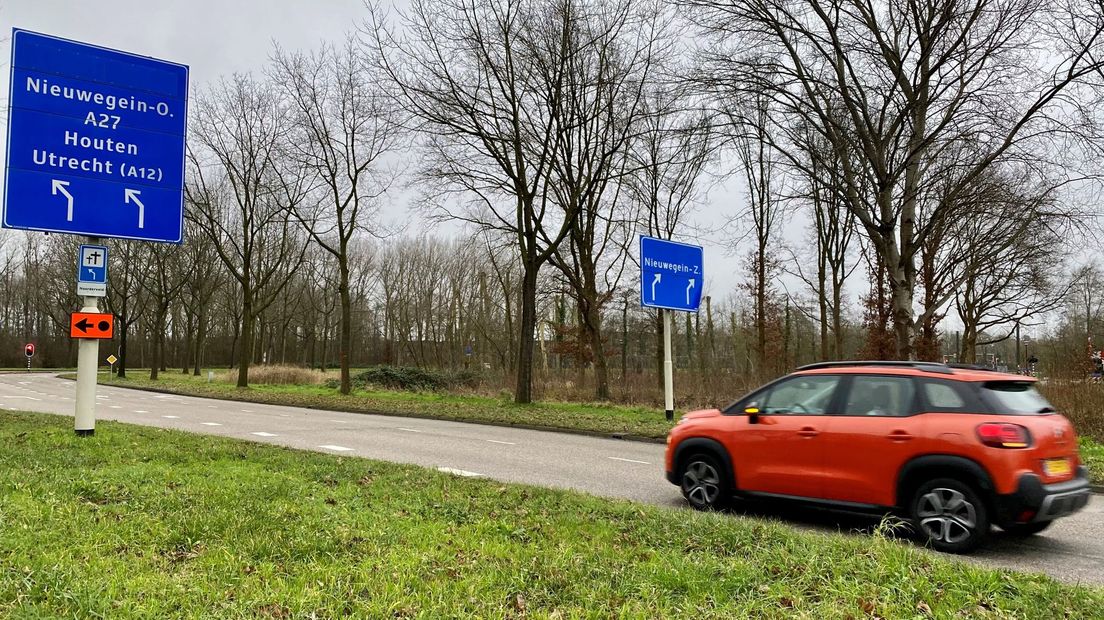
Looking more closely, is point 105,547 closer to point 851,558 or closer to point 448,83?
point 851,558

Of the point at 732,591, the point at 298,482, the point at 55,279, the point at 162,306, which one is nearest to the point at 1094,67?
the point at 732,591

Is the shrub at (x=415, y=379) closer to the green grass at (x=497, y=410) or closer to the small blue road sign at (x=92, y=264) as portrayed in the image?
the green grass at (x=497, y=410)

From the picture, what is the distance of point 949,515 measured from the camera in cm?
609

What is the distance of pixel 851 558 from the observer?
16.1 ft

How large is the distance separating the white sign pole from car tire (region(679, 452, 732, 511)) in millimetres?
9034

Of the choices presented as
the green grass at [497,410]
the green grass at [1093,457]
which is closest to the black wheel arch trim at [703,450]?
the green grass at [1093,457]

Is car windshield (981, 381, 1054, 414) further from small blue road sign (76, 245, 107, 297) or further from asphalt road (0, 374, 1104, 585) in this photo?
small blue road sign (76, 245, 107, 297)

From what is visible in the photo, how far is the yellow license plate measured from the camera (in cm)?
589

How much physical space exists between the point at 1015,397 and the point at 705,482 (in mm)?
3006

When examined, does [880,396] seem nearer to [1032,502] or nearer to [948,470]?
[948,470]

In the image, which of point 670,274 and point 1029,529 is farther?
point 670,274

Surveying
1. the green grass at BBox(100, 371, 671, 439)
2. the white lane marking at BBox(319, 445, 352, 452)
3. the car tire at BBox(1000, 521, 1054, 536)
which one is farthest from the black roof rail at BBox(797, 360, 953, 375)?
the white lane marking at BBox(319, 445, 352, 452)

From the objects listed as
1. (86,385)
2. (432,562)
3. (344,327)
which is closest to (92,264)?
(86,385)

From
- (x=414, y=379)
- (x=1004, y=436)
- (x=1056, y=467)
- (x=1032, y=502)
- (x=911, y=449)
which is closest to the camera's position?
(x=1032, y=502)
